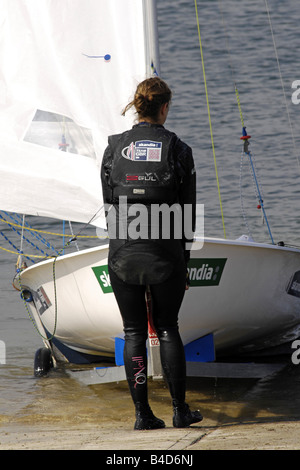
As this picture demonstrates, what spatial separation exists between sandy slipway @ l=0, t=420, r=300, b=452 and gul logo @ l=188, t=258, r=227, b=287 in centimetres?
88

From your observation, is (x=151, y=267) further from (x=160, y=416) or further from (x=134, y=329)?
(x=160, y=416)

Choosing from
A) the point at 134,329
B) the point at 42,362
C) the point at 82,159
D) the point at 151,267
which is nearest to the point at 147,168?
the point at 151,267

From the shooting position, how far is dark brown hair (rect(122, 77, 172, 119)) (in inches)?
151

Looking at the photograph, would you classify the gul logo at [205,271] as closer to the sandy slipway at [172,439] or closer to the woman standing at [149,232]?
the woman standing at [149,232]

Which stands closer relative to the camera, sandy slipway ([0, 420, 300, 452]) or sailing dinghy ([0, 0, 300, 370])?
sandy slipway ([0, 420, 300, 452])

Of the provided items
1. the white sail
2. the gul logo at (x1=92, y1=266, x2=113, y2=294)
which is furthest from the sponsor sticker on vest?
the white sail

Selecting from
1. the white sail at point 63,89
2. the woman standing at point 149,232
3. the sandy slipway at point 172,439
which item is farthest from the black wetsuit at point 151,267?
the white sail at point 63,89

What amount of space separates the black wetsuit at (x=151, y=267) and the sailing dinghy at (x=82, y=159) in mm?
965

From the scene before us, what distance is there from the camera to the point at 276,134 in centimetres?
1245

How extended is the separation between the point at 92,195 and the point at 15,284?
1029mm

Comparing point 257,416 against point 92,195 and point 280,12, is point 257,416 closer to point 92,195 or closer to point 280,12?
point 92,195

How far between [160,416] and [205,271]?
791 mm

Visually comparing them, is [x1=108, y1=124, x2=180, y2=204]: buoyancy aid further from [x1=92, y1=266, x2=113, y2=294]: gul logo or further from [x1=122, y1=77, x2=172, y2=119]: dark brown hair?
[x1=92, y1=266, x2=113, y2=294]: gul logo

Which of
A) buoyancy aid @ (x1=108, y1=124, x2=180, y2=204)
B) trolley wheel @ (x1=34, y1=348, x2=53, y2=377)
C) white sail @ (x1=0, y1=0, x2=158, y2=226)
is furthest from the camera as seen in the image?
trolley wheel @ (x1=34, y1=348, x2=53, y2=377)
